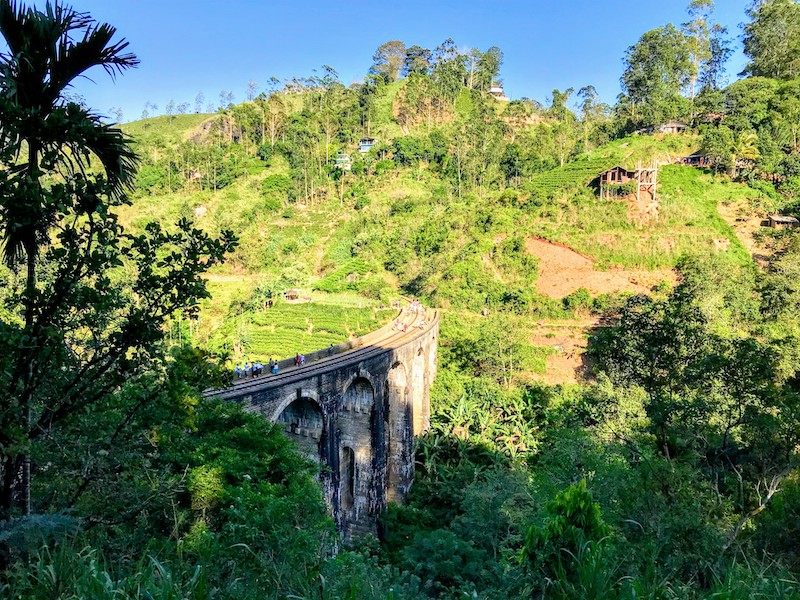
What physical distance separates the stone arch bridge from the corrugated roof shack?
2294 centimetres

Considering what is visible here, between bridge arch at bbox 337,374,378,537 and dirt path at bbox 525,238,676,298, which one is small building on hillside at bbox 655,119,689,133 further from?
bridge arch at bbox 337,374,378,537

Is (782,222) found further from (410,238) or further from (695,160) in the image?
(410,238)


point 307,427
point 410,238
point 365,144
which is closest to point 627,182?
point 410,238

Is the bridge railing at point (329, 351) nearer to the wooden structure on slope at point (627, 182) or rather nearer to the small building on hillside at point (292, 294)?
the small building on hillside at point (292, 294)

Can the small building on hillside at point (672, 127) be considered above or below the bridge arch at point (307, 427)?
above

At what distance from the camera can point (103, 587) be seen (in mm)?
3004

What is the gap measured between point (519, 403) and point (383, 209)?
34544 mm

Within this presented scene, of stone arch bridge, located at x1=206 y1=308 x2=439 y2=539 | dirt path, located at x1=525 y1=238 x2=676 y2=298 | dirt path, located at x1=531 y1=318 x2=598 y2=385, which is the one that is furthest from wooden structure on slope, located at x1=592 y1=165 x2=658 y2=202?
stone arch bridge, located at x1=206 y1=308 x2=439 y2=539

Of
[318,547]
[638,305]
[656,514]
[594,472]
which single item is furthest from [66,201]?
[638,305]

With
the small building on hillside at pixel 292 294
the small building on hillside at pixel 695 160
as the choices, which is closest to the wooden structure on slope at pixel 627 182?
the small building on hillside at pixel 695 160

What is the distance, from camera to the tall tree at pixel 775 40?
193 ft

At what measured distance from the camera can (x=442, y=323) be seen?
125 feet

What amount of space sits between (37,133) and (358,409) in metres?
20.2

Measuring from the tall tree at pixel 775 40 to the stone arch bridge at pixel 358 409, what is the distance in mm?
54276
